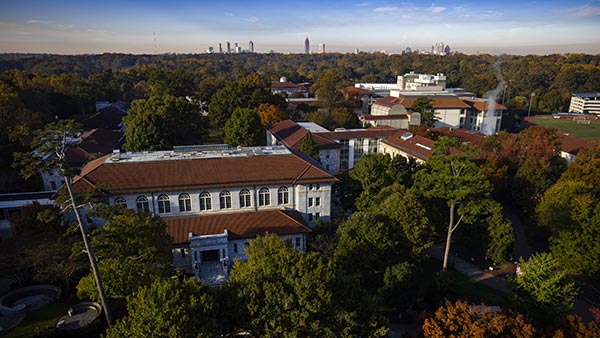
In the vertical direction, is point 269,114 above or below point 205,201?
above

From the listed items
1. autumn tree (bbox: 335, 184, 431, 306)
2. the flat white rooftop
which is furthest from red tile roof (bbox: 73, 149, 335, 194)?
autumn tree (bbox: 335, 184, 431, 306)

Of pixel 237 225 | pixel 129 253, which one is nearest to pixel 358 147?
pixel 237 225

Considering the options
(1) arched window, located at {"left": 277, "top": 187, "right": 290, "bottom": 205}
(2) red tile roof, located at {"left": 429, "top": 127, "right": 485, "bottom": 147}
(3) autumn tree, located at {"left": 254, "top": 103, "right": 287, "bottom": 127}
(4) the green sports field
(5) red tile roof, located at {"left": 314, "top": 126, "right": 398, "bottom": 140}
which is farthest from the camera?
(4) the green sports field

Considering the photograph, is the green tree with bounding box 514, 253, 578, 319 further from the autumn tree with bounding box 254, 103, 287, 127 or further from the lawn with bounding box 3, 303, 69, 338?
the autumn tree with bounding box 254, 103, 287, 127

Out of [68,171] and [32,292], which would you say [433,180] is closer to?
[68,171]

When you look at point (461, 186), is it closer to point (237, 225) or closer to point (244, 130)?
point (237, 225)

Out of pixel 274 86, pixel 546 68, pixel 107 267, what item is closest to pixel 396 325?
pixel 107 267

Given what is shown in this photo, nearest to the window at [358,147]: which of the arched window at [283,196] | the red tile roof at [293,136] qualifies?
the red tile roof at [293,136]
